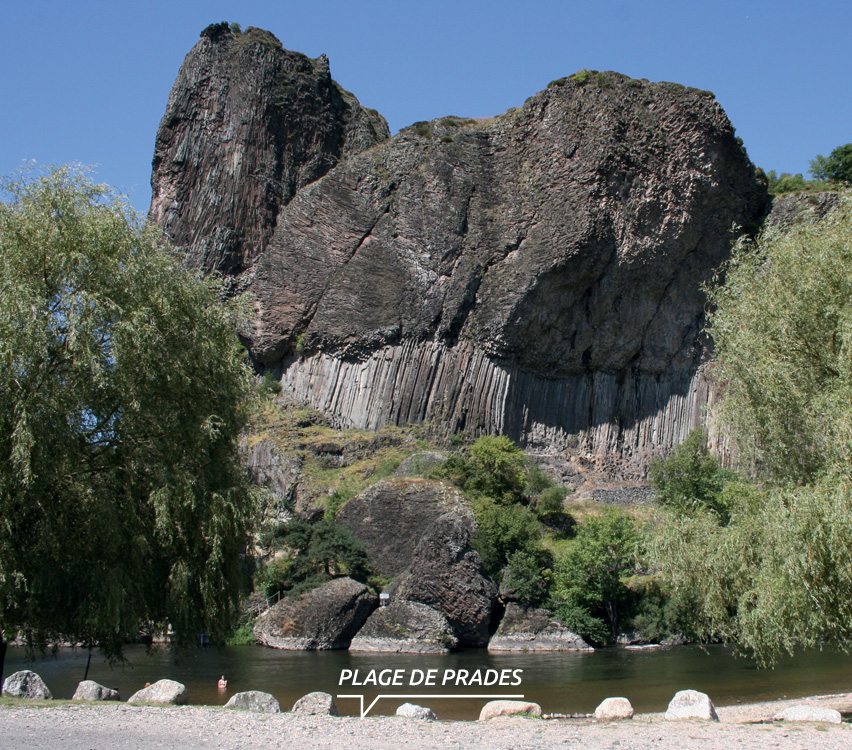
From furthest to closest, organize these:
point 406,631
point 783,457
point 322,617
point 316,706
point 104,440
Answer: point 322,617 < point 406,631 < point 316,706 < point 783,457 < point 104,440

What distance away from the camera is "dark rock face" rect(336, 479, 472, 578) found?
127 ft

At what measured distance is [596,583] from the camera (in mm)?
33906

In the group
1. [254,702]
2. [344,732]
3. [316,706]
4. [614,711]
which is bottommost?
[254,702]

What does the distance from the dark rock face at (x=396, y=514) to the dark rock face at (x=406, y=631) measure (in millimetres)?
5772

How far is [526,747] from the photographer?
1045 centimetres

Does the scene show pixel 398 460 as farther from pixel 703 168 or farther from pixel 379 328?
pixel 703 168

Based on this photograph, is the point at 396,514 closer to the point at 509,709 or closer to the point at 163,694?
the point at 163,694

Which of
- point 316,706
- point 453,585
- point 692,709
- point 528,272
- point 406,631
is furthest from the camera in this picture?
point 528,272

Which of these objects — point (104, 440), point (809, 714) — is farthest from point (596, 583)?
point (104, 440)

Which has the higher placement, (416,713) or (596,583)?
(596,583)

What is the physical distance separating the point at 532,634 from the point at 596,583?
3.84 metres

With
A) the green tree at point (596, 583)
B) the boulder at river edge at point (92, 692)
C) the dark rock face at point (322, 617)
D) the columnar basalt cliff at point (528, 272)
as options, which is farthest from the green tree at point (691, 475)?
the boulder at river edge at point (92, 692)

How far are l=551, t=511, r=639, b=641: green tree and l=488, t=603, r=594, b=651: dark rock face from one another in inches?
27.2

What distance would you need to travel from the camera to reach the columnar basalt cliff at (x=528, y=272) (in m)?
54.1
